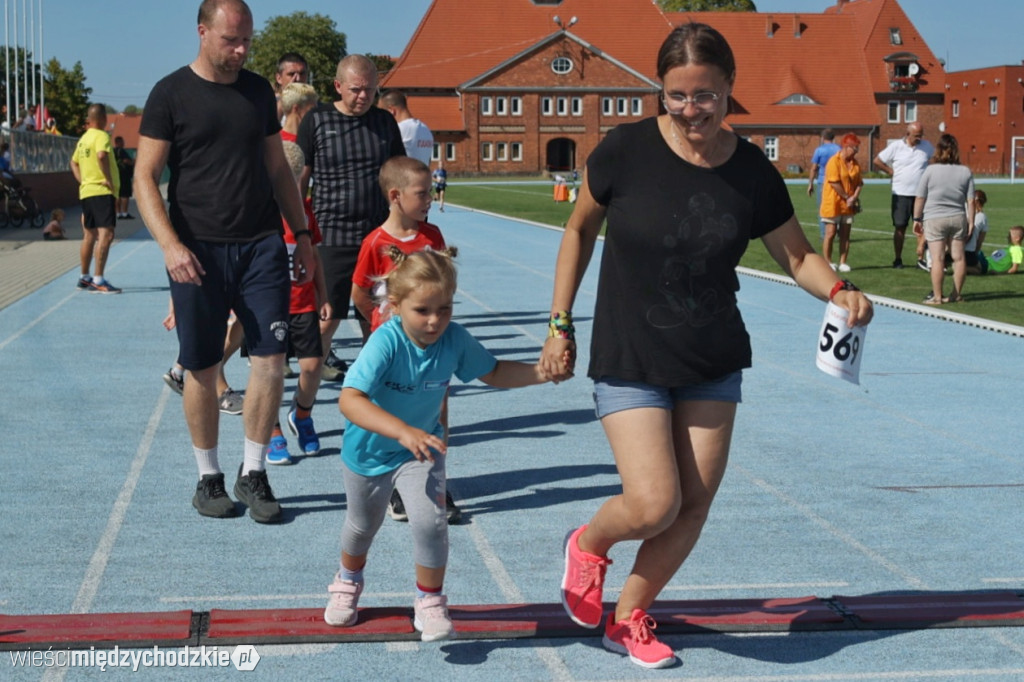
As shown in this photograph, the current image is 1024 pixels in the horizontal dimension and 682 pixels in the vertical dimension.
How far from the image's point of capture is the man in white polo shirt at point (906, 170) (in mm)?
18922

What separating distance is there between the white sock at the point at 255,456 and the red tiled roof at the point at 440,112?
288 feet

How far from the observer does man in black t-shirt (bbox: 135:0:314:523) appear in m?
6.00

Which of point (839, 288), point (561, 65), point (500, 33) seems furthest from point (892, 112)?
point (839, 288)

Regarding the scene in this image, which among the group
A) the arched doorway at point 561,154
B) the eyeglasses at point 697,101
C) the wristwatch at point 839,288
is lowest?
the wristwatch at point 839,288

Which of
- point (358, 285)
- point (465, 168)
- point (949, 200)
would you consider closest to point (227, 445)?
point (358, 285)

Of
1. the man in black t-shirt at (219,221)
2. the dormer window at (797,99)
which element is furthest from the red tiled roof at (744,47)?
the man in black t-shirt at (219,221)

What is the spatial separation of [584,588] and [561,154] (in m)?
94.6

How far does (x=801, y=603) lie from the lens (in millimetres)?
4922

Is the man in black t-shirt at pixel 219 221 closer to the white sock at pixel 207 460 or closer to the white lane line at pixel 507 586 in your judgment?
the white sock at pixel 207 460

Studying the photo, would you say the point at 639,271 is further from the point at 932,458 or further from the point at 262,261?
the point at 932,458

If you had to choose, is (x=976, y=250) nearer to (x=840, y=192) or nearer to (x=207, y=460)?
(x=840, y=192)

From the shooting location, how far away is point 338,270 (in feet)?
27.4

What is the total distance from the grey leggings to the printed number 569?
1329 millimetres

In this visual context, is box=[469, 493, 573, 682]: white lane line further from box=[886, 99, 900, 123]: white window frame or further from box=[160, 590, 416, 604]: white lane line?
box=[886, 99, 900, 123]: white window frame
